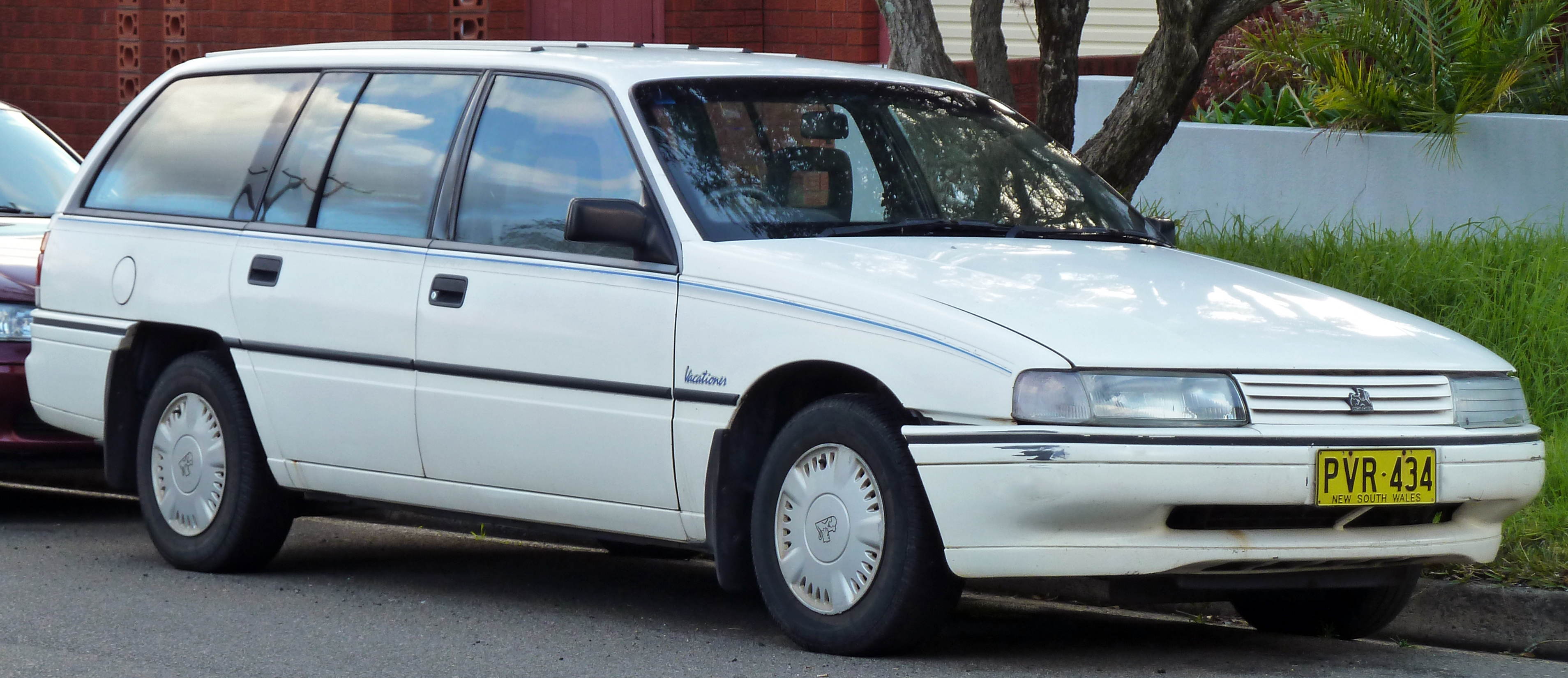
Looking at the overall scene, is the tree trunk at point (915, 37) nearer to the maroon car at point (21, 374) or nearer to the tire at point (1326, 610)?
the maroon car at point (21, 374)

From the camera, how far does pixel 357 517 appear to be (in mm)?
8422

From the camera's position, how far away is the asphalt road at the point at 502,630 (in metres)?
5.24

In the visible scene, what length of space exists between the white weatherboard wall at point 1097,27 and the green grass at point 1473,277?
17.8 feet

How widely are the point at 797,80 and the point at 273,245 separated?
1667mm

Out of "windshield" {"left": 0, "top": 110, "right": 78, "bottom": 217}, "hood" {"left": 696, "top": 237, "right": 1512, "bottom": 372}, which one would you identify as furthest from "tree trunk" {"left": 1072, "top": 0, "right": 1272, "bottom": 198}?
"windshield" {"left": 0, "top": 110, "right": 78, "bottom": 217}

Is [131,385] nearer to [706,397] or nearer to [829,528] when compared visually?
[706,397]

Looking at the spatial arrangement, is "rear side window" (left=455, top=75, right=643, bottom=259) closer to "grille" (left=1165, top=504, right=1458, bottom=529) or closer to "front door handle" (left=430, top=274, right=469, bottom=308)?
"front door handle" (left=430, top=274, right=469, bottom=308)

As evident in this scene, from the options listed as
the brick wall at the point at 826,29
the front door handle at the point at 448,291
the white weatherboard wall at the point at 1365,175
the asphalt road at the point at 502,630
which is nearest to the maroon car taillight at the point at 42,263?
the asphalt road at the point at 502,630

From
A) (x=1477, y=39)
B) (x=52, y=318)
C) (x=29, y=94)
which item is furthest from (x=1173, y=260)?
(x=29, y=94)

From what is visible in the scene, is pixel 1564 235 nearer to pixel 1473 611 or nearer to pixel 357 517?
pixel 1473 611

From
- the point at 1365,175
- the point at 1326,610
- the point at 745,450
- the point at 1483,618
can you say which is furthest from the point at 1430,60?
the point at 745,450

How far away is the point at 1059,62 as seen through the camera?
9062 mm

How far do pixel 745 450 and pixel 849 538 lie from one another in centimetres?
42

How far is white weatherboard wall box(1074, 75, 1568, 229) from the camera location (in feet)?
34.1
